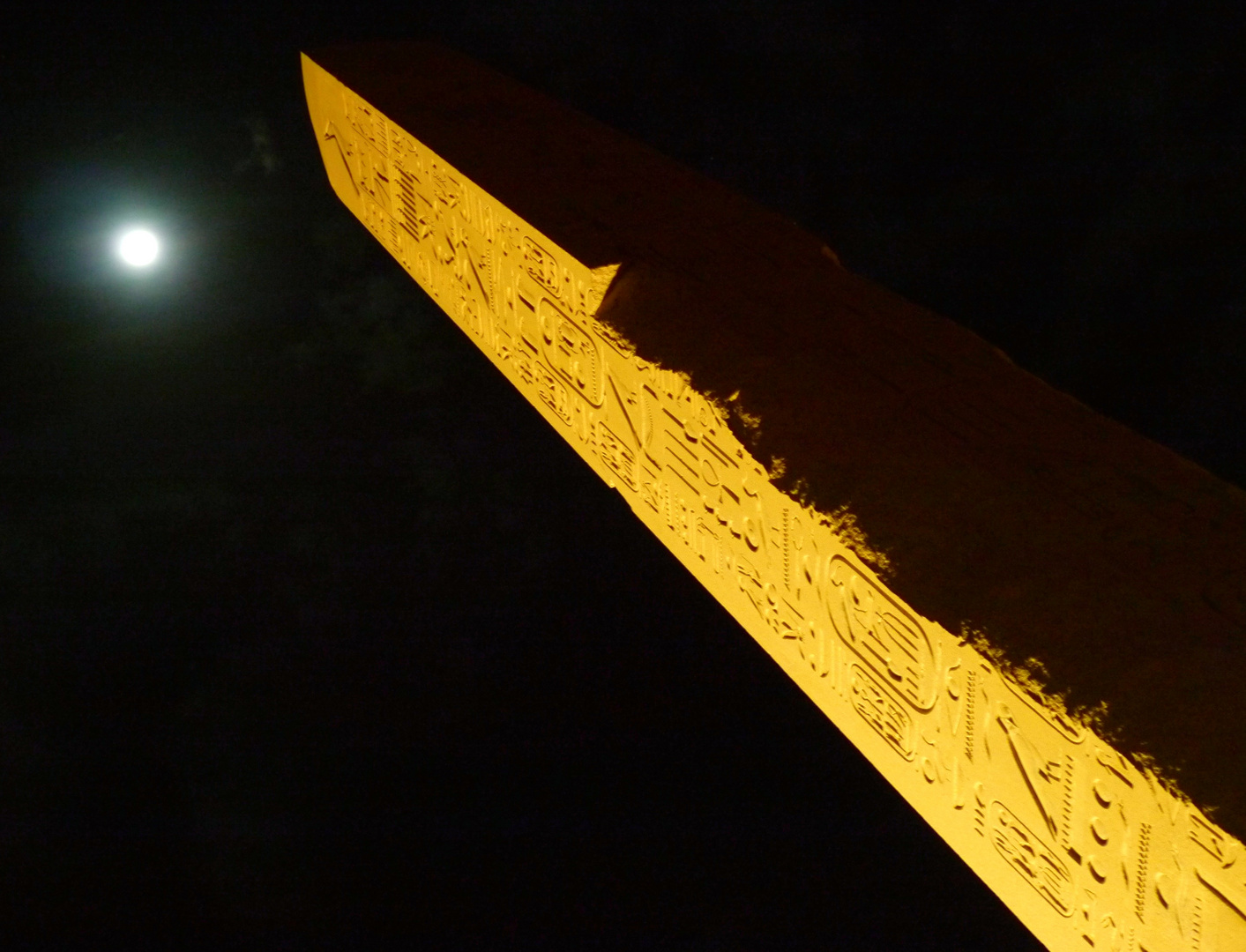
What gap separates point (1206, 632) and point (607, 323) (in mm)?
1510

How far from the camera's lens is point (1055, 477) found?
2104mm

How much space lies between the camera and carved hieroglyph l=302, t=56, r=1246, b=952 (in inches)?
65.1

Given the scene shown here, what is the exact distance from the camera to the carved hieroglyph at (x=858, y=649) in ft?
5.42

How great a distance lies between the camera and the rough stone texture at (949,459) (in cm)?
171

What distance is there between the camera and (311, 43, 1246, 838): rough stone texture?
1711 mm

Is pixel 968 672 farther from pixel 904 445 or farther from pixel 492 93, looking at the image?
pixel 492 93

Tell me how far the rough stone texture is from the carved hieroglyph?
2.3 inches

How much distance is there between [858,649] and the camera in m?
2.19

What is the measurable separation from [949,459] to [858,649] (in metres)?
0.40

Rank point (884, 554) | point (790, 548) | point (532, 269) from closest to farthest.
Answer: point (884, 554) < point (790, 548) < point (532, 269)

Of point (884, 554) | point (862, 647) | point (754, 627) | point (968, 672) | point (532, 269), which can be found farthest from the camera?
point (532, 269)

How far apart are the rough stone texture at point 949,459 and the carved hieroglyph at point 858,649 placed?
0.06m

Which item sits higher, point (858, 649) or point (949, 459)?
point (949, 459)

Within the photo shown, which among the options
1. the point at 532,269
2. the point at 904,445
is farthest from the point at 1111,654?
the point at 532,269
